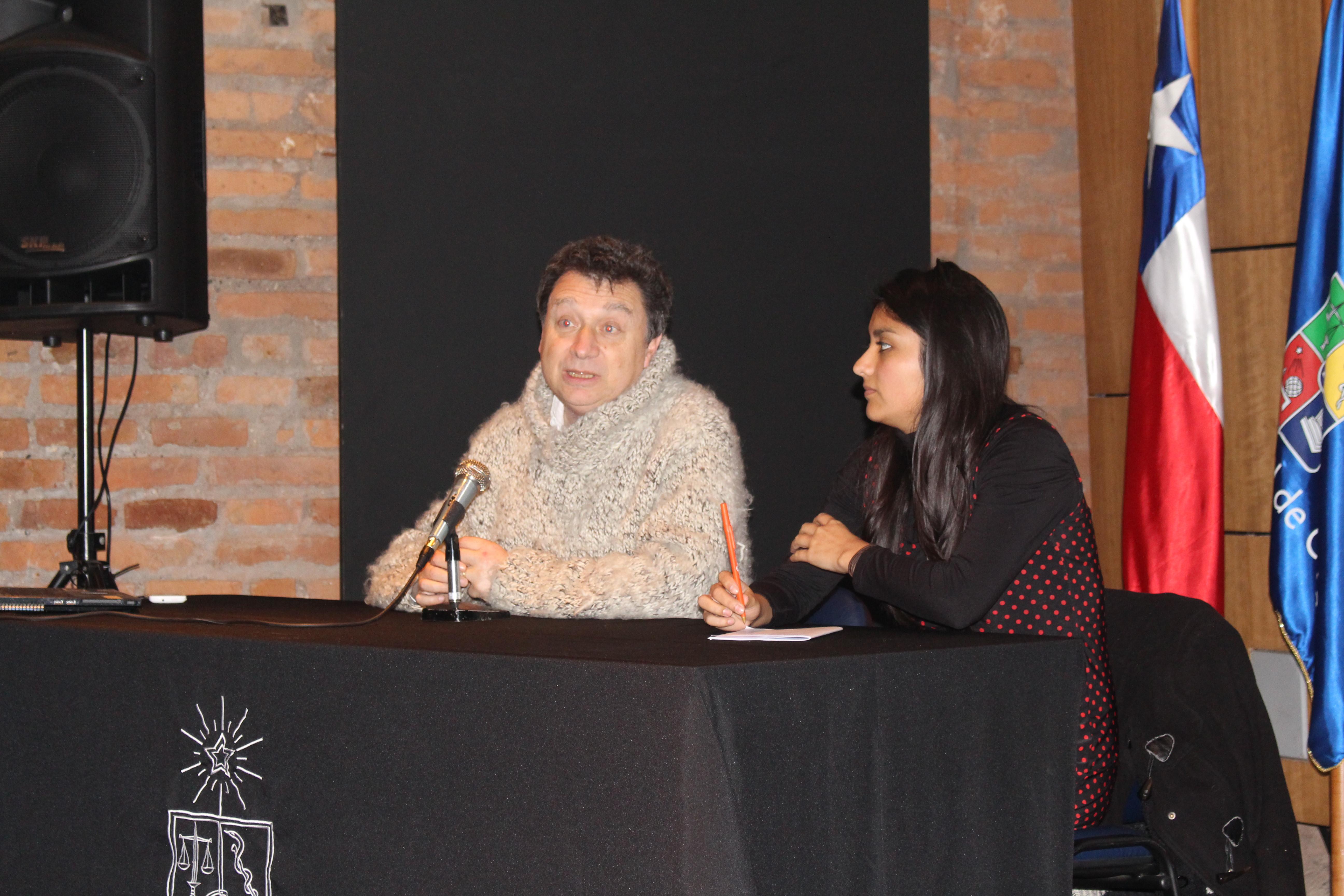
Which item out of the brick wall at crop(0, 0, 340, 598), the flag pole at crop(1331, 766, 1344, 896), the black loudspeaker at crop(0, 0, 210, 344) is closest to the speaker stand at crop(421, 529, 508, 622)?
the black loudspeaker at crop(0, 0, 210, 344)

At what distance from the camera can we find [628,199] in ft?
9.30

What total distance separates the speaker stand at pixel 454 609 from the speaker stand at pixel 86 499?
88cm

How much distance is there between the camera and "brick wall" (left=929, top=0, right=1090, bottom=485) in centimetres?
318

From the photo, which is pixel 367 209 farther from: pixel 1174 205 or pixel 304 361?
pixel 1174 205

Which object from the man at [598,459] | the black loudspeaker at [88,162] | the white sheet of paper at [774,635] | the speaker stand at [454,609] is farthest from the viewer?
the black loudspeaker at [88,162]

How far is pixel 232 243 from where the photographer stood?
2.72 meters

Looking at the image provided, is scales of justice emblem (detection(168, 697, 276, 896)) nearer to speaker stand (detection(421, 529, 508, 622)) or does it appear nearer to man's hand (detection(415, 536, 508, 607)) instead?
speaker stand (detection(421, 529, 508, 622))

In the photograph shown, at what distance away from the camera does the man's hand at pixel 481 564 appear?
5.98ft

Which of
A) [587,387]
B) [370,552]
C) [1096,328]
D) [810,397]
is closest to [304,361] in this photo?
[370,552]

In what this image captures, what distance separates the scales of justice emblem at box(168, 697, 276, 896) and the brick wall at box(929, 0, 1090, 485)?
90.2 inches

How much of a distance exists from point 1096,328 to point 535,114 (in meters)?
1.49

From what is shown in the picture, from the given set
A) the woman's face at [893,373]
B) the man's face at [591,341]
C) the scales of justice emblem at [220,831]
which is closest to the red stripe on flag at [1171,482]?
the woman's face at [893,373]

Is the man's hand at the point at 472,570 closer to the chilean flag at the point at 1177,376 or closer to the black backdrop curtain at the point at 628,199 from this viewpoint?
the black backdrop curtain at the point at 628,199

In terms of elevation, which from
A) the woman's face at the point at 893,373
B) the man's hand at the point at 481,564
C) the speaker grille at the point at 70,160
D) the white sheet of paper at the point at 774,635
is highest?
the speaker grille at the point at 70,160
